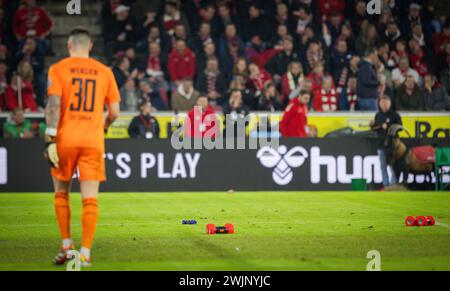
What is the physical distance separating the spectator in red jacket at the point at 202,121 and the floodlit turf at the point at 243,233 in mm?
2872

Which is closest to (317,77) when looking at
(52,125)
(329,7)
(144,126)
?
(329,7)

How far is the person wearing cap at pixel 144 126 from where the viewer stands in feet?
74.4

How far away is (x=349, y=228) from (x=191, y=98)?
11402mm

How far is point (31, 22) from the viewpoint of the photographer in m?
24.3

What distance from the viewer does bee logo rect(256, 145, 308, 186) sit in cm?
2103

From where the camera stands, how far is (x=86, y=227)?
28.4ft

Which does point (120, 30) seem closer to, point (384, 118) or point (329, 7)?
point (329, 7)

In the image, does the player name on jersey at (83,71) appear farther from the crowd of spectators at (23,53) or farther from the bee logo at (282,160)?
the crowd of spectators at (23,53)

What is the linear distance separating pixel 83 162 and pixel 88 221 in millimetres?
573

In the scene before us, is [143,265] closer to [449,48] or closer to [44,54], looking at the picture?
[44,54]

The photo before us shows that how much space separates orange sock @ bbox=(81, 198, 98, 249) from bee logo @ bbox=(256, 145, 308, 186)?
12.4m

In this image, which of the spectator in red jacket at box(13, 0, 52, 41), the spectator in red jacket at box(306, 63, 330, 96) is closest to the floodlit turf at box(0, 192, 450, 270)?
the spectator in red jacket at box(306, 63, 330, 96)

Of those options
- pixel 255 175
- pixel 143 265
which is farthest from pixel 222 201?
pixel 143 265

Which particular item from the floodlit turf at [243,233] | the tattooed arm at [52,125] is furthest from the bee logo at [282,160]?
the tattooed arm at [52,125]
